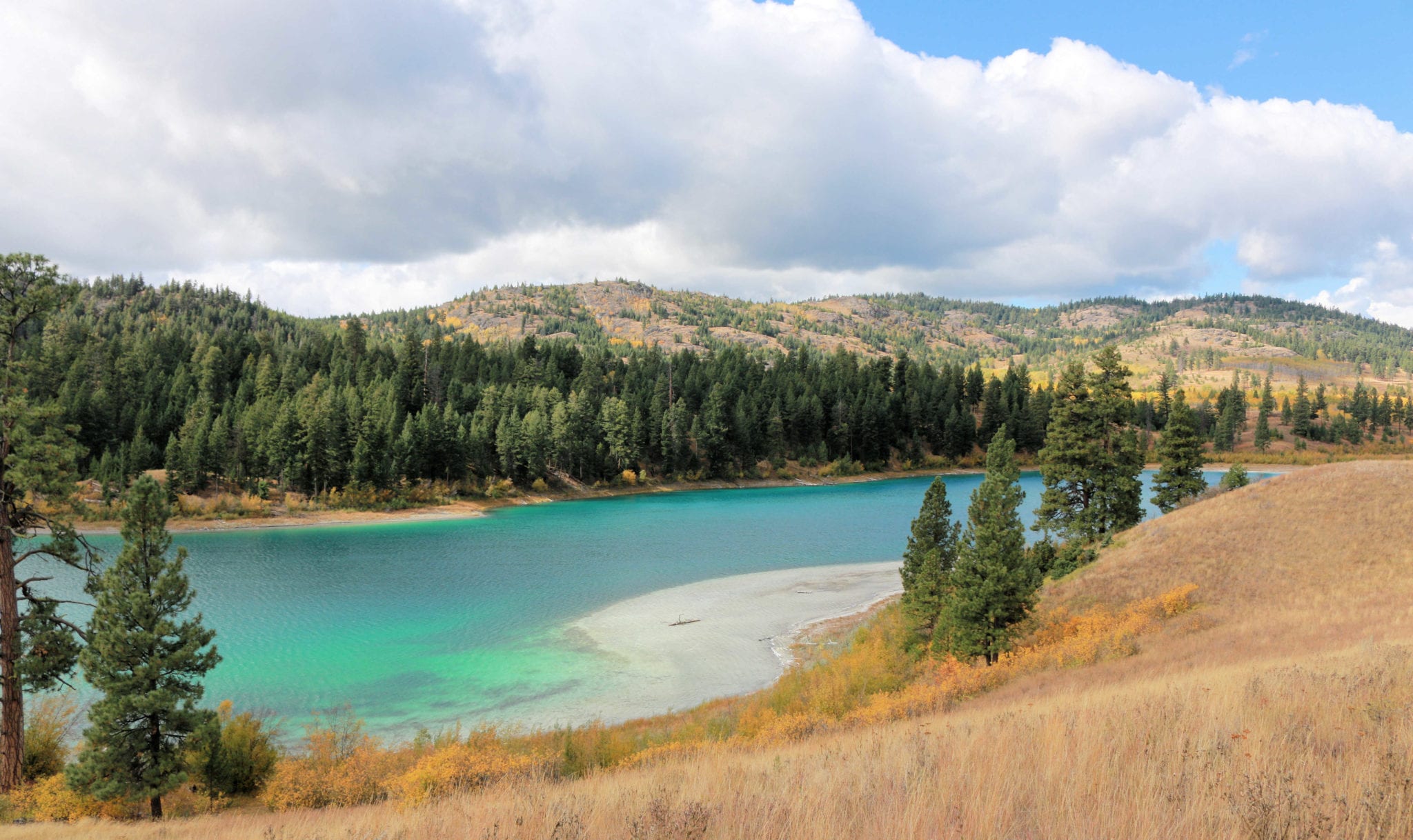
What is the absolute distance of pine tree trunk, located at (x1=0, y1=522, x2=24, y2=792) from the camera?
16.1m

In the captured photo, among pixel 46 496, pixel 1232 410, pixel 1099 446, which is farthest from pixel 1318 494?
pixel 1232 410

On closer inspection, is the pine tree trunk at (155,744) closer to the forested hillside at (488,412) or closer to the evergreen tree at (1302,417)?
the forested hillside at (488,412)

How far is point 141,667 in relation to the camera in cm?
1548

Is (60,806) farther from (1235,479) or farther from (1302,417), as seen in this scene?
(1302,417)

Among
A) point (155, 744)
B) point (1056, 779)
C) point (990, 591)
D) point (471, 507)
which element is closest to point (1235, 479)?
point (990, 591)

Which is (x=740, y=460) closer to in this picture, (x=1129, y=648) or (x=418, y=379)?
(x=418, y=379)

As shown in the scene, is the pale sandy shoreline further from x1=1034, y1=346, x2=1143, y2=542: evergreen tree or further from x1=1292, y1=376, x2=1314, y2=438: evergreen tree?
x1=1292, y1=376, x2=1314, y2=438: evergreen tree

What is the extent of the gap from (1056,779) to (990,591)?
17.9 meters

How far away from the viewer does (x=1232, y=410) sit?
138125mm

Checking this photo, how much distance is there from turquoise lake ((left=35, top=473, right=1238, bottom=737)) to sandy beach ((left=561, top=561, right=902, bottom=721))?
1.56 m

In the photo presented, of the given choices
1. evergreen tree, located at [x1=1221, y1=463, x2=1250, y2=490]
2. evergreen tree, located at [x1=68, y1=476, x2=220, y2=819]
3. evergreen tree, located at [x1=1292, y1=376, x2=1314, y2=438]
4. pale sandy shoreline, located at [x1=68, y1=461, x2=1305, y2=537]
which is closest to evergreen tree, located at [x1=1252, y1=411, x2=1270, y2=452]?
evergreen tree, located at [x1=1292, y1=376, x2=1314, y2=438]

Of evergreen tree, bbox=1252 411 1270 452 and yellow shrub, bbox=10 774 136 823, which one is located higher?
evergreen tree, bbox=1252 411 1270 452

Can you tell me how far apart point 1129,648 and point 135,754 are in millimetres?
27131

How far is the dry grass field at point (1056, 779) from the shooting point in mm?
4941
